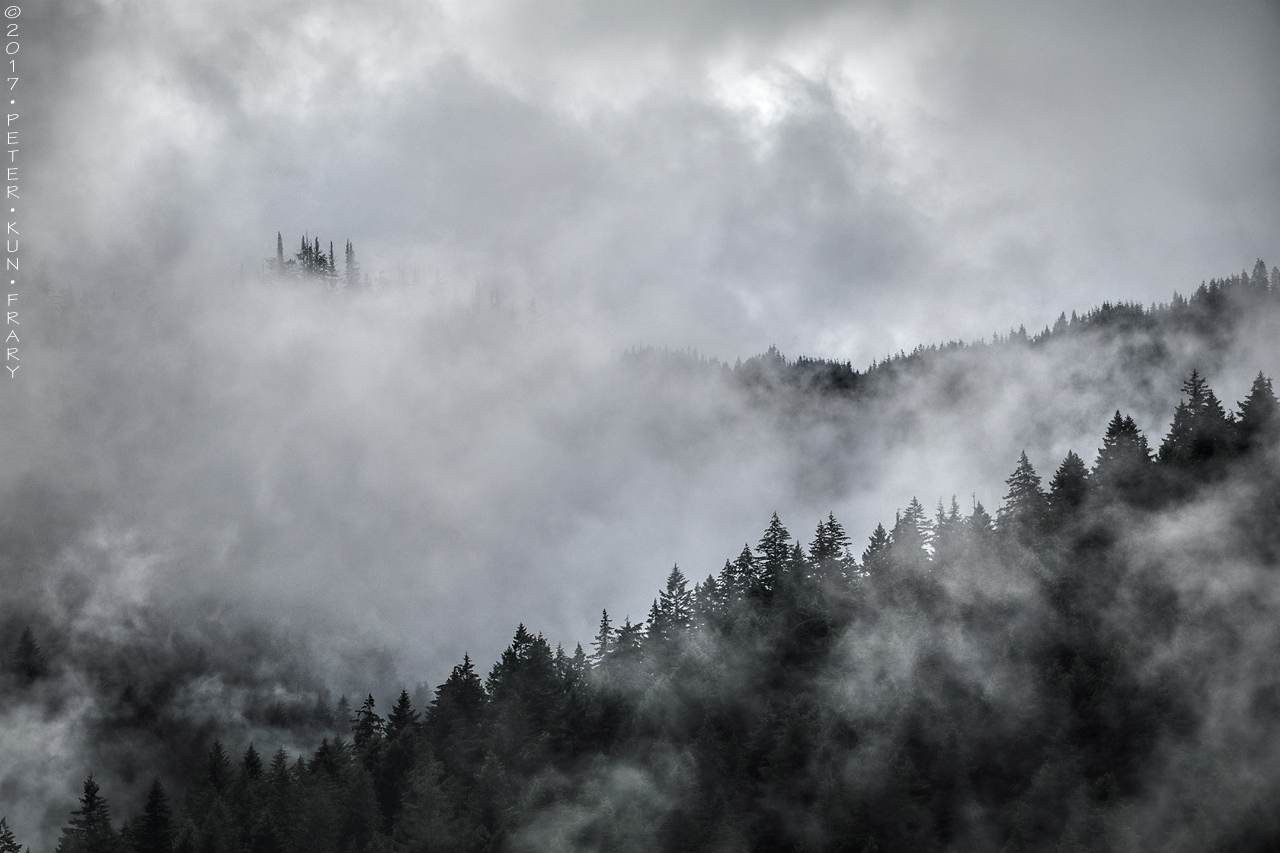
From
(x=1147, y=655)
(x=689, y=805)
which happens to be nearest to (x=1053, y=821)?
(x=1147, y=655)

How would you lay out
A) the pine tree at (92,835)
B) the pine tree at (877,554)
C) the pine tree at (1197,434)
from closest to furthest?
the pine tree at (92,835)
the pine tree at (1197,434)
the pine tree at (877,554)

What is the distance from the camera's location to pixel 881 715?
118 m

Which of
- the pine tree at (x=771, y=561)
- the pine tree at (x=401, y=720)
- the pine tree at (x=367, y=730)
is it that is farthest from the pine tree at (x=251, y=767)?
the pine tree at (x=771, y=561)

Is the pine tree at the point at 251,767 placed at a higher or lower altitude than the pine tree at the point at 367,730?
lower

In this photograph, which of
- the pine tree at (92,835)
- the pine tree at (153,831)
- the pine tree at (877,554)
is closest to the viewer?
the pine tree at (92,835)

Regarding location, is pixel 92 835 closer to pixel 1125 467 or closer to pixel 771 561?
pixel 771 561

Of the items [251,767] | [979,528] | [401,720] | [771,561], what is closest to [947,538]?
[979,528]

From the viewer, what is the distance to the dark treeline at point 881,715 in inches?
3979

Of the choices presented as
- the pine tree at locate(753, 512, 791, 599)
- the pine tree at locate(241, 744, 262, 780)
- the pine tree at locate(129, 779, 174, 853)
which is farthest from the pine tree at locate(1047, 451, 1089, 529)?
the pine tree at locate(129, 779, 174, 853)

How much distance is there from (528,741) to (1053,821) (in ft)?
197

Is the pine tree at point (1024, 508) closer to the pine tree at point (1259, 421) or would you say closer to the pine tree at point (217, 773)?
the pine tree at point (1259, 421)

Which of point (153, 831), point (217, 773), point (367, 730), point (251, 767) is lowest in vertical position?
point (153, 831)

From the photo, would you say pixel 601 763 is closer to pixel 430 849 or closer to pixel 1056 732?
pixel 430 849

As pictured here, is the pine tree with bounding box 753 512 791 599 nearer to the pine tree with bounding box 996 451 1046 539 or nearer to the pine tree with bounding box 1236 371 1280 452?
the pine tree with bounding box 996 451 1046 539
